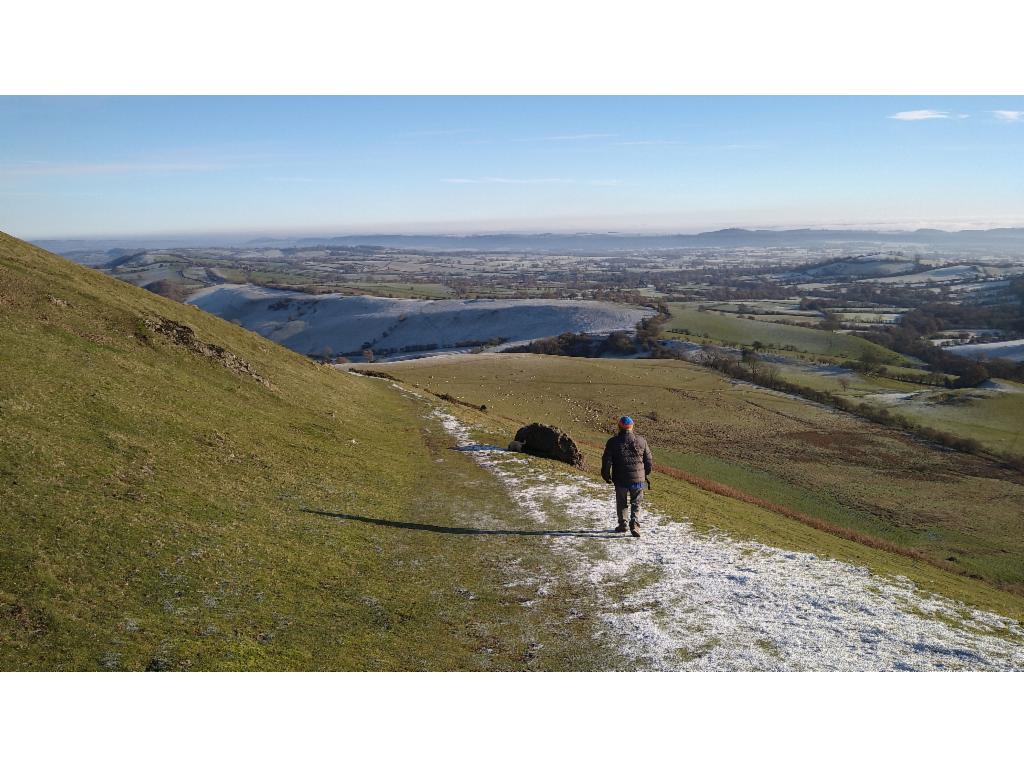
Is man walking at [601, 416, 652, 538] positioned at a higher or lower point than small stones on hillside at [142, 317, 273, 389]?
lower

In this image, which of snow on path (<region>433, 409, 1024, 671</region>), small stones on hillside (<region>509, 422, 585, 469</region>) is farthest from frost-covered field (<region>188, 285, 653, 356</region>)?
snow on path (<region>433, 409, 1024, 671</region>)

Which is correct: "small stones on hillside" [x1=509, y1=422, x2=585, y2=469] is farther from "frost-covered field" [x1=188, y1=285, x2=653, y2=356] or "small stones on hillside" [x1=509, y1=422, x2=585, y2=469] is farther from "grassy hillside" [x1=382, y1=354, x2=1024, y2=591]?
"frost-covered field" [x1=188, y1=285, x2=653, y2=356]

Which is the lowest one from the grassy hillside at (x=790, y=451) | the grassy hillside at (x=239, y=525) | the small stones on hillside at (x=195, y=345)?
the grassy hillside at (x=790, y=451)

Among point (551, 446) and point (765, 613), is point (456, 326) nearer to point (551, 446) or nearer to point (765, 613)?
point (551, 446)

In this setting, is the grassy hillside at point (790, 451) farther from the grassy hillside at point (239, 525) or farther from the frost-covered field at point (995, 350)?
the frost-covered field at point (995, 350)

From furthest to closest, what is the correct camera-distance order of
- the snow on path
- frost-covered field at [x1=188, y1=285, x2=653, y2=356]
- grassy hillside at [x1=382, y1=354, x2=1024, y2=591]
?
frost-covered field at [x1=188, y1=285, x2=653, y2=356] → grassy hillside at [x1=382, y1=354, x2=1024, y2=591] → the snow on path

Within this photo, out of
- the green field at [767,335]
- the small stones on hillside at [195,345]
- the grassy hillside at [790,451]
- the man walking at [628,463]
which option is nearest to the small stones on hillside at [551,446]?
the man walking at [628,463]
